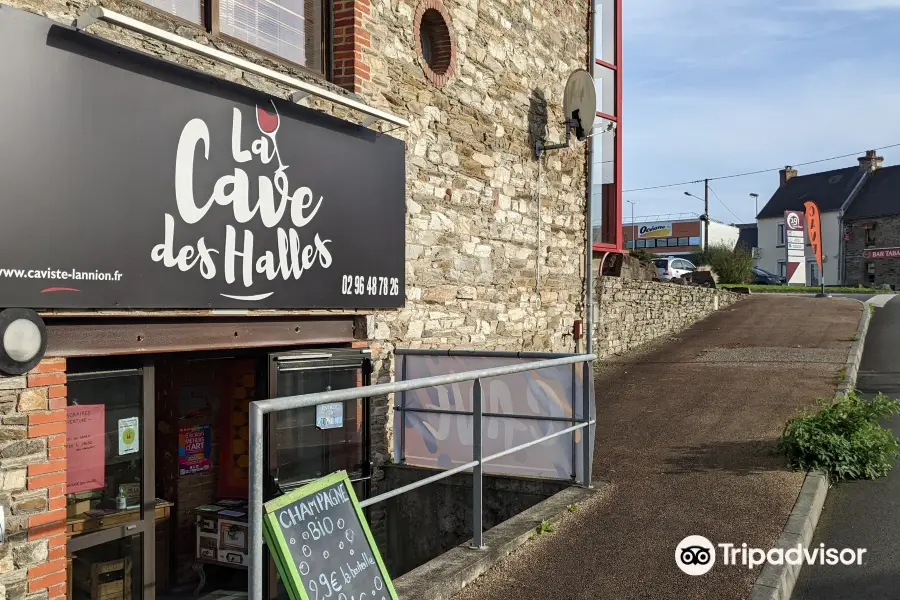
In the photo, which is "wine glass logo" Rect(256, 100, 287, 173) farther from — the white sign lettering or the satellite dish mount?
the satellite dish mount

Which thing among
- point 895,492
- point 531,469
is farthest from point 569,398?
point 895,492

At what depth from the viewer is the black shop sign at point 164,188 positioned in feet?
14.1

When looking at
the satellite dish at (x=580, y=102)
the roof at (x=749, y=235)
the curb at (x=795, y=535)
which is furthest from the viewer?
the roof at (x=749, y=235)

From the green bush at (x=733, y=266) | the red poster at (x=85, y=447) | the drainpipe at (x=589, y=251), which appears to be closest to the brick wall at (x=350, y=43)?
the red poster at (x=85, y=447)

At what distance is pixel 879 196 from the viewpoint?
51469 millimetres

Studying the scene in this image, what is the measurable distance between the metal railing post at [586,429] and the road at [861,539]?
5.89 feet

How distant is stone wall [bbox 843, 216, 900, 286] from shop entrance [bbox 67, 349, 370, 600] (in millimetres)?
50696

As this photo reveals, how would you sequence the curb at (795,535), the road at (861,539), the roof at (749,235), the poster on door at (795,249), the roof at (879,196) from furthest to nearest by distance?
the roof at (749,235)
the roof at (879,196)
the poster on door at (795,249)
the road at (861,539)
the curb at (795,535)

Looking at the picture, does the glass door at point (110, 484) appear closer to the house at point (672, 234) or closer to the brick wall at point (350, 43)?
the brick wall at point (350, 43)

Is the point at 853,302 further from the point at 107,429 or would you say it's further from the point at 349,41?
the point at 107,429

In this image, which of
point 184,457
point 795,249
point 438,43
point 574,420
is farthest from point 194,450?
point 795,249

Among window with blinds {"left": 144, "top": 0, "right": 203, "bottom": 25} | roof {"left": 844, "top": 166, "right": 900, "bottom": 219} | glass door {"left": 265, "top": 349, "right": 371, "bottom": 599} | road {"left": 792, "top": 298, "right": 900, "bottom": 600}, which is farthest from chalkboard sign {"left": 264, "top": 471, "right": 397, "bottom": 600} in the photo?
roof {"left": 844, "top": 166, "right": 900, "bottom": 219}

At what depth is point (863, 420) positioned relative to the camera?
7461 mm

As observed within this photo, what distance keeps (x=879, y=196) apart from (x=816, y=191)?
4.89 metres
